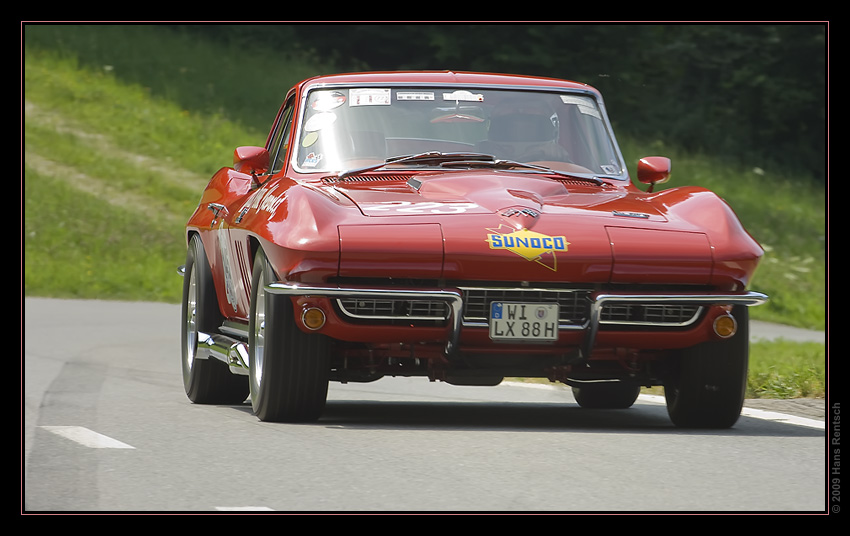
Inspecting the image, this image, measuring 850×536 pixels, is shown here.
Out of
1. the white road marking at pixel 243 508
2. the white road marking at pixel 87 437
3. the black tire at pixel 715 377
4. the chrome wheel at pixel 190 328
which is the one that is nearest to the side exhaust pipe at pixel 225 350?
the chrome wheel at pixel 190 328

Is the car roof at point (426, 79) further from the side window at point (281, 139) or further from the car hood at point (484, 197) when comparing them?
the car hood at point (484, 197)

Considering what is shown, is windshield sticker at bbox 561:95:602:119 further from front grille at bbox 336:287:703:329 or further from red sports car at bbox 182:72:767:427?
front grille at bbox 336:287:703:329

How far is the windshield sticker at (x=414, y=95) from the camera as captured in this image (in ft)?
29.6

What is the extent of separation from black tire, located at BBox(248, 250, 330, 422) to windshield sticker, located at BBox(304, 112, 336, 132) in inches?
51.1

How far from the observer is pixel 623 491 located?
5.91m

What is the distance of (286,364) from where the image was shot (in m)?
7.45

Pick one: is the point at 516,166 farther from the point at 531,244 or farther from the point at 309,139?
the point at 531,244

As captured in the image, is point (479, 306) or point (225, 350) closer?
point (479, 306)

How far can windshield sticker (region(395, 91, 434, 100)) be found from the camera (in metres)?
9.02

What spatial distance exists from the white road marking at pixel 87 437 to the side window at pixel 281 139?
2067 mm

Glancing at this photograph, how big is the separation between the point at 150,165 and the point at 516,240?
73.6 ft

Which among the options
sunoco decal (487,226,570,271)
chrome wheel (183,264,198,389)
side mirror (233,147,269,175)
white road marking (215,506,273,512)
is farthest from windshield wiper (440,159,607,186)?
white road marking (215,506,273,512)

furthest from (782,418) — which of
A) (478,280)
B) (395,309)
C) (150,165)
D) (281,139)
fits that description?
(150,165)
